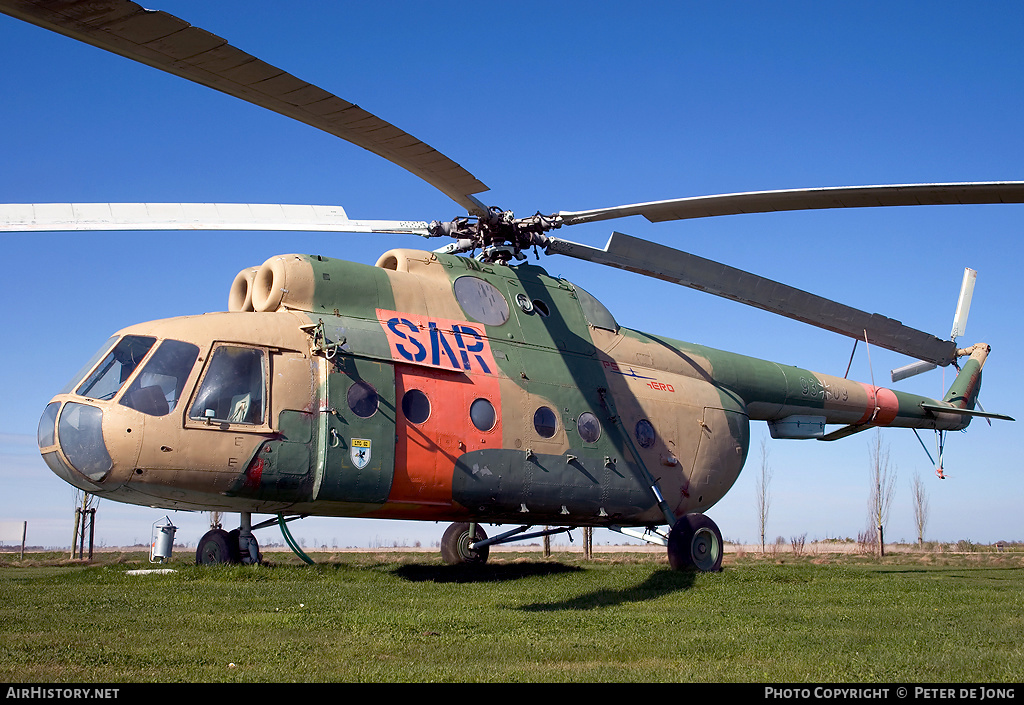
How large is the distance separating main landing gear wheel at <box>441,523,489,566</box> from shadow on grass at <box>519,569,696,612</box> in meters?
5.00

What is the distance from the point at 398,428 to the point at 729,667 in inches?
239

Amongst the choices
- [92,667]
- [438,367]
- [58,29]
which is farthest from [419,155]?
[92,667]

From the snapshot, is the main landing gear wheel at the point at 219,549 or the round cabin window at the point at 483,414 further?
the main landing gear wheel at the point at 219,549

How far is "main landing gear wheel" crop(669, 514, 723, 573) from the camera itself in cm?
1415

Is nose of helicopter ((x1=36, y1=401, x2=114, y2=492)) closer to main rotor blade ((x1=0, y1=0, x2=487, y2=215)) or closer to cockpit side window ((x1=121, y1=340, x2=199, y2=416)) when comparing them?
cockpit side window ((x1=121, y1=340, x2=199, y2=416))

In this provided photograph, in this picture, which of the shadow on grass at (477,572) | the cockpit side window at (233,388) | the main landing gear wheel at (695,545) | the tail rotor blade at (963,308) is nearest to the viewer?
the cockpit side window at (233,388)

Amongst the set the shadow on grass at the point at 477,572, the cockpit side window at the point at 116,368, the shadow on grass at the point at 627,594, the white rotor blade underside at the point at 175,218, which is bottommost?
the shadow on grass at the point at 477,572

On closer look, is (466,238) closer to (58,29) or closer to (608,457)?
(608,457)

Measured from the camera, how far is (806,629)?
8812 millimetres

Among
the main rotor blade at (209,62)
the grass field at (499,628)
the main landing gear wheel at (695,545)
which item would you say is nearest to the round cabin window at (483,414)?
the grass field at (499,628)

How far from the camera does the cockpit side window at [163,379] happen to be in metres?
10.3

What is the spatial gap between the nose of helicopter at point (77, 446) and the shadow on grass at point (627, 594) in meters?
5.39

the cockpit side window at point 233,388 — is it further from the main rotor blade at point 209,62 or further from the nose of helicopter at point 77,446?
the main rotor blade at point 209,62

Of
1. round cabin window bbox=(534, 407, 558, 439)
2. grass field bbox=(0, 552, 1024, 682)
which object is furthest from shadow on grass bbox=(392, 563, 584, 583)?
round cabin window bbox=(534, 407, 558, 439)
